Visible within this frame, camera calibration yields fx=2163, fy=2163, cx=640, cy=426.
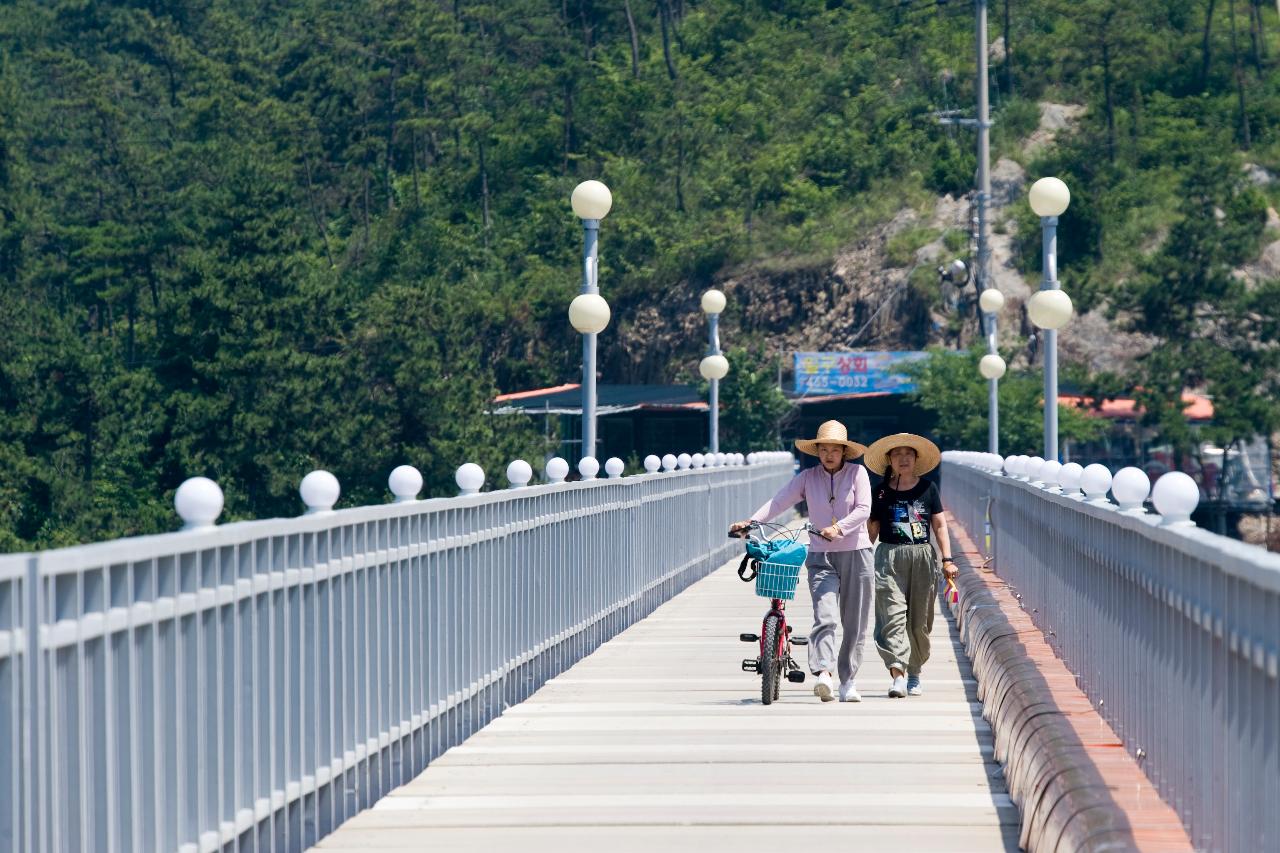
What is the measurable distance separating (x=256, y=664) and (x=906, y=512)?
7.09 meters

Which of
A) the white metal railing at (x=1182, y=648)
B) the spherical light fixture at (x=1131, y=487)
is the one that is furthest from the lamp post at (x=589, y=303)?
the spherical light fixture at (x=1131, y=487)

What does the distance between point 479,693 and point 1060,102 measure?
9027cm

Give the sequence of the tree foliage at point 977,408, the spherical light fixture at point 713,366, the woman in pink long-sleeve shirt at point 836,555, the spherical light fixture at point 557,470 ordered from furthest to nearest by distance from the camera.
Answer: the tree foliage at point 977,408 < the spherical light fixture at point 713,366 < the spherical light fixture at point 557,470 < the woman in pink long-sleeve shirt at point 836,555

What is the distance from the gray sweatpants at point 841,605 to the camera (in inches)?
505

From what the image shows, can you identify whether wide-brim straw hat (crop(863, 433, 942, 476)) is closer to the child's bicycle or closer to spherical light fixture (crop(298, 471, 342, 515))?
the child's bicycle

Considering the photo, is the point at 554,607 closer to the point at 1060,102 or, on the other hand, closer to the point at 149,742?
the point at 149,742

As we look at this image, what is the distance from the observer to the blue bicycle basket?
12.6 metres

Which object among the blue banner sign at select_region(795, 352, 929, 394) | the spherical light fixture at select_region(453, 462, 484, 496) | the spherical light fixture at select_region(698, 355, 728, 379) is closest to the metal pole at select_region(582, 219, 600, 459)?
the spherical light fixture at select_region(453, 462, 484, 496)

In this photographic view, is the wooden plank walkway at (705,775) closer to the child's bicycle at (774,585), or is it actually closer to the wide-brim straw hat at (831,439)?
the child's bicycle at (774,585)

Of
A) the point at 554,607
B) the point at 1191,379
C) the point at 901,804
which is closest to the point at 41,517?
the point at 1191,379

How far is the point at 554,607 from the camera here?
14.3 metres

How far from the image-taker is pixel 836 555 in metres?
13.0

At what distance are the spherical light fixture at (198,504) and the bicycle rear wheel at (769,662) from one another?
657 centimetres

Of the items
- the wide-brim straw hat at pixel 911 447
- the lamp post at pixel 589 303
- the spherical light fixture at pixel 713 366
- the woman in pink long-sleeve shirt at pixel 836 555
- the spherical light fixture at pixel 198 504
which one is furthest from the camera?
the spherical light fixture at pixel 713 366
